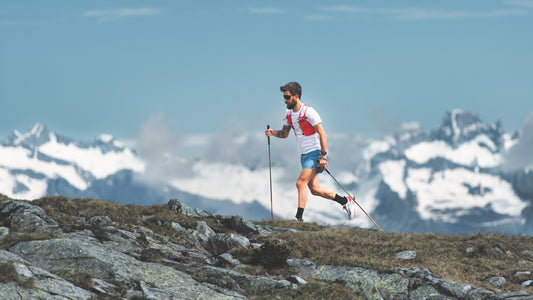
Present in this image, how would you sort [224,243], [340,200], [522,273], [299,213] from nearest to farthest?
[522,273]
[224,243]
[340,200]
[299,213]

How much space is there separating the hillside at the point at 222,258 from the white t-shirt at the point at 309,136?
3.16 m

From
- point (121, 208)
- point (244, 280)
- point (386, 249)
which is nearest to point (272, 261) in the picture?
point (244, 280)

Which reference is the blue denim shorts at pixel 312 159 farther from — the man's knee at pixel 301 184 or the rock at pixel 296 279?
the rock at pixel 296 279

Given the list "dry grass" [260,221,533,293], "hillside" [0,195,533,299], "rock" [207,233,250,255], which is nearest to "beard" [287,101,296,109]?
"hillside" [0,195,533,299]

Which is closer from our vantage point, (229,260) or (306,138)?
(229,260)

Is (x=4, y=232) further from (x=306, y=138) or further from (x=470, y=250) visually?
(x=470, y=250)

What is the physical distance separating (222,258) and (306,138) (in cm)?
755

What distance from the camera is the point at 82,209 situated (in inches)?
910

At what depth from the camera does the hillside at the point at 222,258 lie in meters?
16.0

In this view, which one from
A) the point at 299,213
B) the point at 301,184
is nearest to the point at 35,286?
the point at 301,184

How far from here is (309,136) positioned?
25.9 metres

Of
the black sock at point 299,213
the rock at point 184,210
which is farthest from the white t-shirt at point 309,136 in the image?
the rock at point 184,210

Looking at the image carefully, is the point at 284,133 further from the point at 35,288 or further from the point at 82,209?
the point at 35,288

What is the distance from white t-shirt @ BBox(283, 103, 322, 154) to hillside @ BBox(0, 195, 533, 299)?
10.4ft
